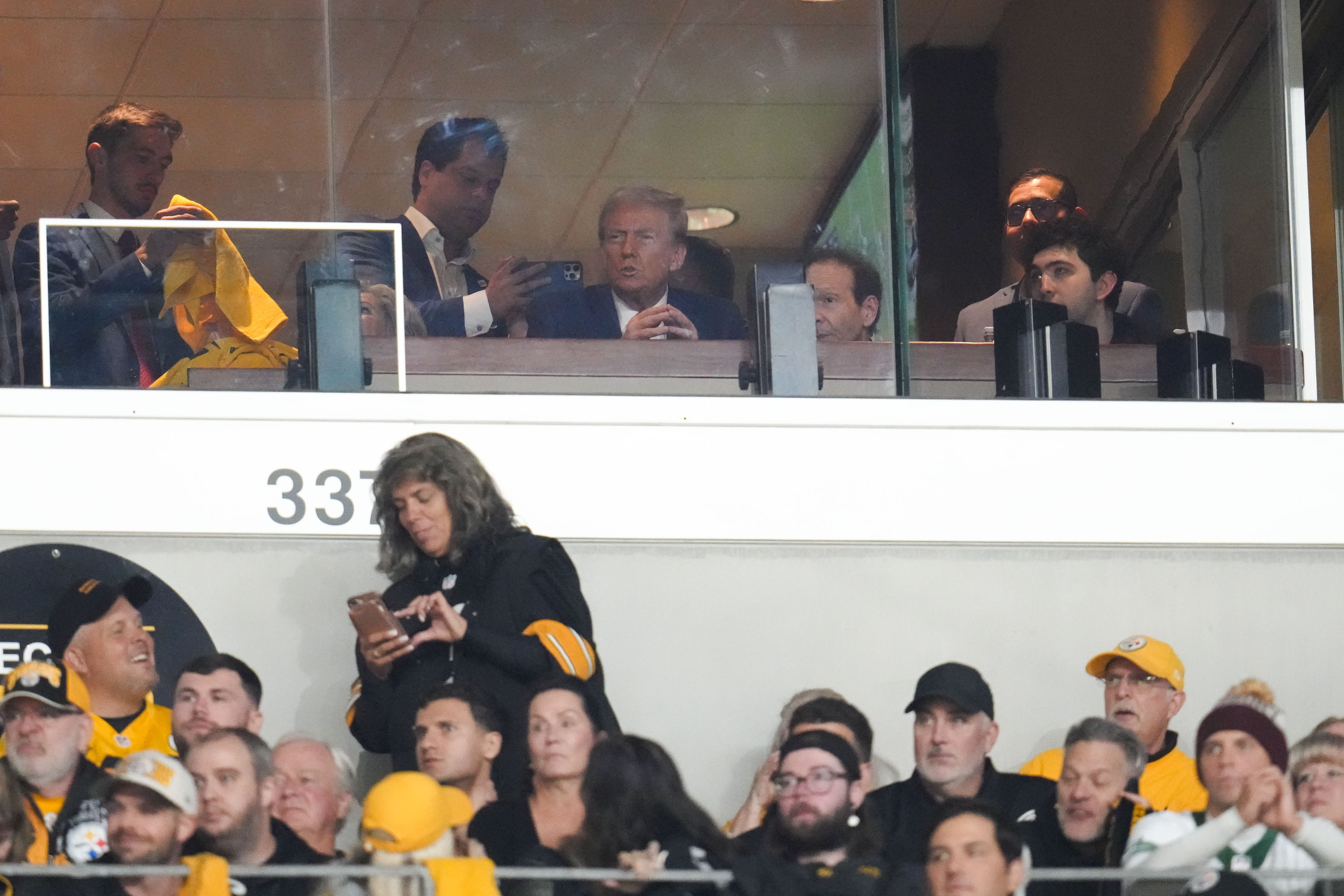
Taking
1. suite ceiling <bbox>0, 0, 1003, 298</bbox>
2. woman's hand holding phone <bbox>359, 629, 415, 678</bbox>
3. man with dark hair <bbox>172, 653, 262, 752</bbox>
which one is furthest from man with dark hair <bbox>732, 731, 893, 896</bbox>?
suite ceiling <bbox>0, 0, 1003, 298</bbox>

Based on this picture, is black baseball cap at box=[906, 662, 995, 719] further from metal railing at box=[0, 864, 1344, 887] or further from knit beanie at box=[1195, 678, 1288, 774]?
metal railing at box=[0, 864, 1344, 887]

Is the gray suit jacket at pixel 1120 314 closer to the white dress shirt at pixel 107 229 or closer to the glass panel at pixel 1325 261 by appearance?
the glass panel at pixel 1325 261

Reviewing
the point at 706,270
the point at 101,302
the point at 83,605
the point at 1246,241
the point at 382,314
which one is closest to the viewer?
the point at 83,605

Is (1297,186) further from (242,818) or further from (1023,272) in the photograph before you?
(242,818)

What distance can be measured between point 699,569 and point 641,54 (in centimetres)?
197

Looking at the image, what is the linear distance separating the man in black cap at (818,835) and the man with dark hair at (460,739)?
0.75 metres

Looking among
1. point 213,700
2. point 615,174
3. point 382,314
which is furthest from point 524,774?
point 615,174

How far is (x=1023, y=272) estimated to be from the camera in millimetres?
7500

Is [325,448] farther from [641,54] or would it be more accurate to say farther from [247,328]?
[641,54]

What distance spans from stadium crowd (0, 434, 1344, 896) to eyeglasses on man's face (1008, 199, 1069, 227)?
6.08 feet

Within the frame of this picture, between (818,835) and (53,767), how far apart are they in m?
1.86

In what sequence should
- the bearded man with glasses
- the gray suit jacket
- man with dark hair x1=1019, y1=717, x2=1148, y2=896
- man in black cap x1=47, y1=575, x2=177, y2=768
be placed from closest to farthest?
man with dark hair x1=1019, y1=717, x2=1148, y2=896 < the bearded man with glasses < man in black cap x1=47, y1=575, x2=177, y2=768 < the gray suit jacket

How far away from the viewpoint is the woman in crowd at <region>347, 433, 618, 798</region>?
5898 mm

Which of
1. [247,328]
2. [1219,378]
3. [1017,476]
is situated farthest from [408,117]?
[1219,378]
